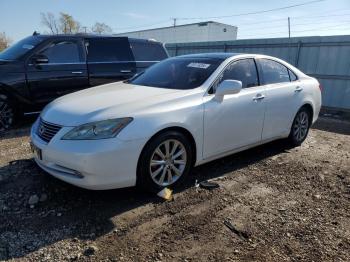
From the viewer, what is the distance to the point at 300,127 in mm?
5883

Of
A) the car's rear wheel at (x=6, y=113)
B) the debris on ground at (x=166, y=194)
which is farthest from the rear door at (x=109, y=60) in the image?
the debris on ground at (x=166, y=194)

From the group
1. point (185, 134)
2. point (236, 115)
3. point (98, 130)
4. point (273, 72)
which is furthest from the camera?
point (273, 72)

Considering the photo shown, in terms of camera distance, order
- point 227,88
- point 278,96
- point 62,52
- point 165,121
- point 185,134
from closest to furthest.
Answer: point 165,121 → point 185,134 → point 227,88 → point 278,96 → point 62,52

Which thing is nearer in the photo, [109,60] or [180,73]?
[180,73]

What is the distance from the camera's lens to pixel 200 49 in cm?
1455

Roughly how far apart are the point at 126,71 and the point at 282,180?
457cm

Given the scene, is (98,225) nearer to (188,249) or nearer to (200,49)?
(188,249)

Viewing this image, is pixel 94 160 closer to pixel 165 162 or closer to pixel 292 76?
pixel 165 162

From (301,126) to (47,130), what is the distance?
4.14 m

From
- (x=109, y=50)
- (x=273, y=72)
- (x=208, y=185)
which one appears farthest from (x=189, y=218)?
(x=109, y=50)

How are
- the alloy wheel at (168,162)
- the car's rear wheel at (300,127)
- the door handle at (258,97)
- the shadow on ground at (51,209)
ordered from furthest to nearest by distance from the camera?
1. the car's rear wheel at (300,127)
2. the door handle at (258,97)
3. the alloy wheel at (168,162)
4. the shadow on ground at (51,209)

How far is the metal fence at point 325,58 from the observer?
10.3m

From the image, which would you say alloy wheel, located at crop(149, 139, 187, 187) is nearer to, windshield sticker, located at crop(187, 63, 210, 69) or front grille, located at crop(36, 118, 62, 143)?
front grille, located at crop(36, 118, 62, 143)

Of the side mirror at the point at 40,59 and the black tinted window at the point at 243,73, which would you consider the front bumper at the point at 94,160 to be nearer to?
the black tinted window at the point at 243,73
